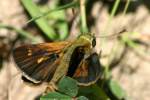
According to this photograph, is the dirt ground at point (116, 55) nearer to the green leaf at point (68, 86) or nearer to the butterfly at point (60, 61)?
the butterfly at point (60, 61)

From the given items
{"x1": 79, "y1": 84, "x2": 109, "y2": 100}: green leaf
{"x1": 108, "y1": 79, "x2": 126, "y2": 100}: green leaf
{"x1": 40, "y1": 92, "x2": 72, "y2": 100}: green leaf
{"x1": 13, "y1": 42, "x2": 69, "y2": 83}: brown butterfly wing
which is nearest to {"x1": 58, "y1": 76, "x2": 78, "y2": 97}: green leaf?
{"x1": 40, "y1": 92, "x2": 72, "y2": 100}: green leaf

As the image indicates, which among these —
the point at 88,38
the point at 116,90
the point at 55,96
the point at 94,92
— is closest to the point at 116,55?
the point at 116,90

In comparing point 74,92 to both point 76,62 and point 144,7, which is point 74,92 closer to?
point 76,62

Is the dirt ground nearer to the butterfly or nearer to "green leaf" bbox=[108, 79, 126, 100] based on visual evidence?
"green leaf" bbox=[108, 79, 126, 100]

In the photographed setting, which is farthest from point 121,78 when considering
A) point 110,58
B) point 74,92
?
point 74,92

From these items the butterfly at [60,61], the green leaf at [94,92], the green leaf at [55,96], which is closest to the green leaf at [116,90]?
the green leaf at [94,92]

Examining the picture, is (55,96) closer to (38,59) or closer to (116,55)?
(38,59)
